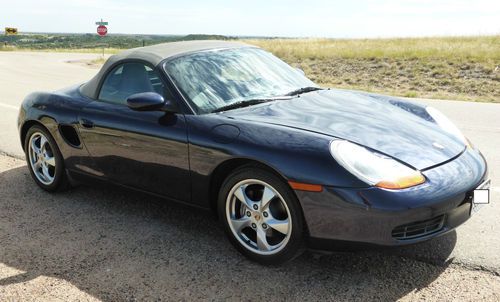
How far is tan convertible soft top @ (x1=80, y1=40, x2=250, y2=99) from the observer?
4.07 m

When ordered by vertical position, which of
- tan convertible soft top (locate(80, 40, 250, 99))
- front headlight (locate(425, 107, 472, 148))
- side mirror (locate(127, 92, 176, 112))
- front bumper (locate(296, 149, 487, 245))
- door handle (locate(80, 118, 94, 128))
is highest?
tan convertible soft top (locate(80, 40, 250, 99))

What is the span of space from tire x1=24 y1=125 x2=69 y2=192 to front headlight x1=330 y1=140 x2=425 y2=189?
285 cm

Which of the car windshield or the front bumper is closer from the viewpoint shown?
the front bumper

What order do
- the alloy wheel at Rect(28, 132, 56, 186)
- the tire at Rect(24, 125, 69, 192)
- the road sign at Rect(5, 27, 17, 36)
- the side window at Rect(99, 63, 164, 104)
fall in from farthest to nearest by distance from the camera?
the road sign at Rect(5, 27, 17, 36)
the alloy wheel at Rect(28, 132, 56, 186)
the tire at Rect(24, 125, 69, 192)
the side window at Rect(99, 63, 164, 104)

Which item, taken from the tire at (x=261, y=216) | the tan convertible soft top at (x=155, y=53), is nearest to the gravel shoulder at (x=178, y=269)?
the tire at (x=261, y=216)

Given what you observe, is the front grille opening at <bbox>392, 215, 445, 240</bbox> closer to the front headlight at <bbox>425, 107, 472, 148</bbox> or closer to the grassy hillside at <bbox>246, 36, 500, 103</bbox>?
the front headlight at <bbox>425, 107, 472, 148</bbox>

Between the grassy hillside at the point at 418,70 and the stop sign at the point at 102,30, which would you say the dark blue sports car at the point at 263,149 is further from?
the stop sign at the point at 102,30

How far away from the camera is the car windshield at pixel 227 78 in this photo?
12.3ft

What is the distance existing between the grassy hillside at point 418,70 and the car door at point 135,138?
9969 millimetres

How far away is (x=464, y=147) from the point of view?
348cm

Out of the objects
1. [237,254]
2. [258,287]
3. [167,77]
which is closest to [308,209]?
[258,287]

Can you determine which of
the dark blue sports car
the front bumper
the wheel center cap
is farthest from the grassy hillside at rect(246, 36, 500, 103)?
the wheel center cap

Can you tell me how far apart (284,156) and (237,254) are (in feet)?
2.84

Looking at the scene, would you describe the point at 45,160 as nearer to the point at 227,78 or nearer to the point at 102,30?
the point at 227,78
